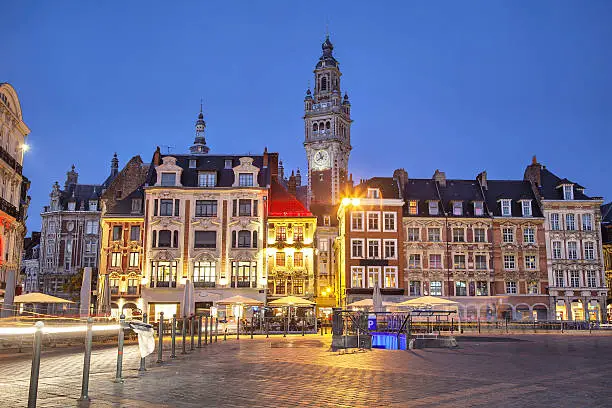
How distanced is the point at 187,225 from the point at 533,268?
105 feet

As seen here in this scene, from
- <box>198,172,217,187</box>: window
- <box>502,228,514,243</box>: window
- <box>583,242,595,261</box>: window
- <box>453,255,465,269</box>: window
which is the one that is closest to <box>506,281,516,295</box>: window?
<box>502,228,514,243</box>: window

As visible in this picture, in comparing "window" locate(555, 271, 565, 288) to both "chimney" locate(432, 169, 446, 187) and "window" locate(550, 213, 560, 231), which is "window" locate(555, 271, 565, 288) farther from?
"chimney" locate(432, 169, 446, 187)

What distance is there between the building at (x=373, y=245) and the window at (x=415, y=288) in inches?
51.6

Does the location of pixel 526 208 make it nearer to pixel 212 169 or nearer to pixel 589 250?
pixel 589 250

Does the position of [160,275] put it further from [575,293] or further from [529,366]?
[529,366]

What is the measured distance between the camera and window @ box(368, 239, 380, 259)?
54875 mm

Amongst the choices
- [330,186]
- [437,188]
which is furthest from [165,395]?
[330,186]

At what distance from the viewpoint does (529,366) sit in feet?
51.0

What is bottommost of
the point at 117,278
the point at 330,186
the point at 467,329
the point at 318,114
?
the point at 467,329

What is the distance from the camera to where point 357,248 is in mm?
54875

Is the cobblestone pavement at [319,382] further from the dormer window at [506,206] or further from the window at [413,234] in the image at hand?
the dormer window at [506,206]

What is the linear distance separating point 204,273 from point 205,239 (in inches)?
117

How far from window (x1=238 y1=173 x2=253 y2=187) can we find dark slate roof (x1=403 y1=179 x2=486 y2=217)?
14.7 metres

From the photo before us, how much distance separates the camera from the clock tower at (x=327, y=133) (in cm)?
10988
